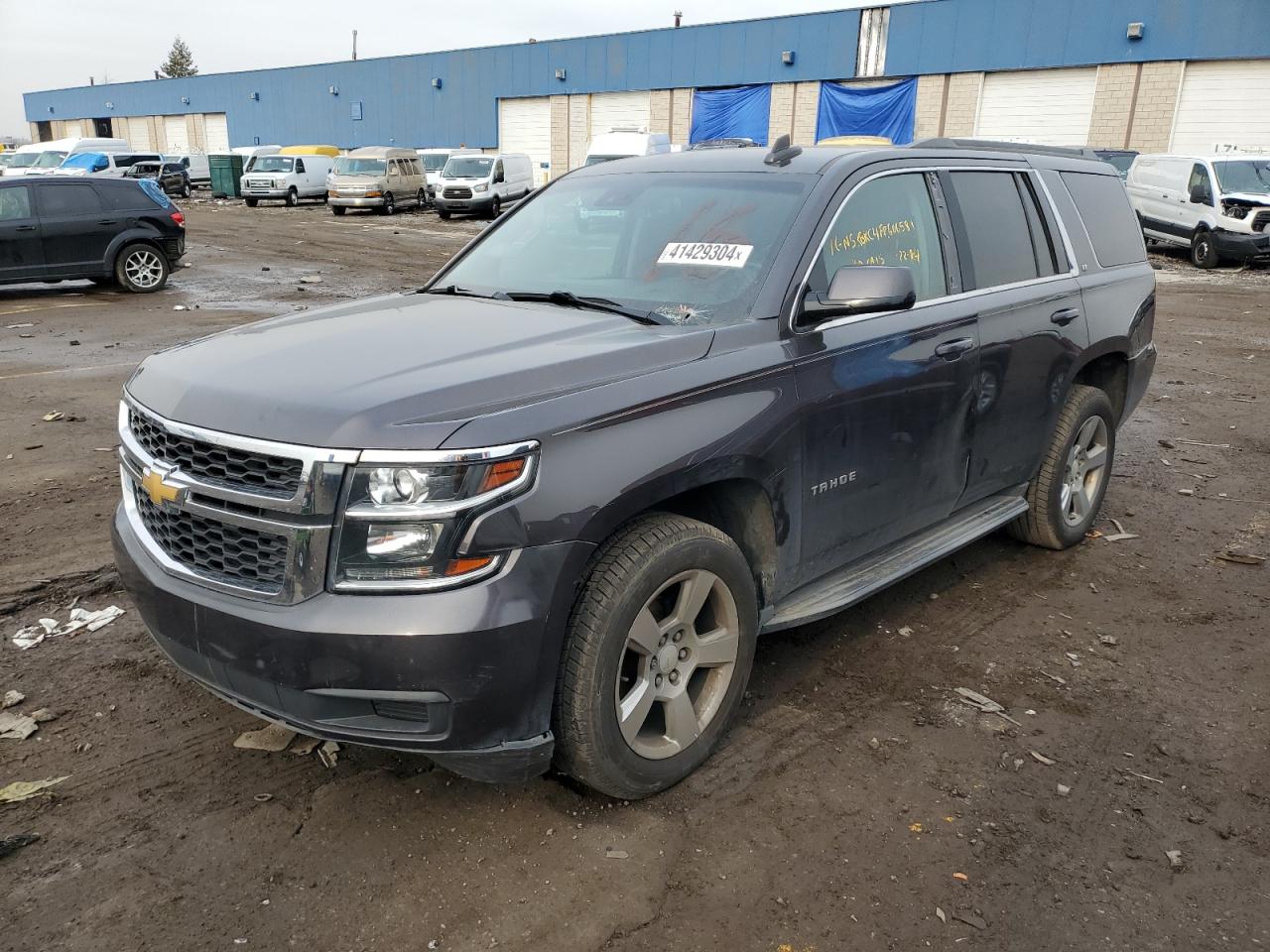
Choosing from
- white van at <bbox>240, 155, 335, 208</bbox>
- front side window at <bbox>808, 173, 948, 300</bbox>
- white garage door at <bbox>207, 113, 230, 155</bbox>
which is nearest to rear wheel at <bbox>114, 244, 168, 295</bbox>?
front side window at <bbox>808, 173, 948, 300</bbox>

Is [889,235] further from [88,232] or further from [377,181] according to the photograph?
[377,181]

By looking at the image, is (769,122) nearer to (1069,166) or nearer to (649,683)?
(1069,166)

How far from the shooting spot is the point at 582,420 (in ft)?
8.80

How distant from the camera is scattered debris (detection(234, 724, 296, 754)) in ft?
11.1

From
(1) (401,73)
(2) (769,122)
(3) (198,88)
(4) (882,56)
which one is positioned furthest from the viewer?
(3) (198,88)

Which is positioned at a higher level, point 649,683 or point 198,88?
point 198,88

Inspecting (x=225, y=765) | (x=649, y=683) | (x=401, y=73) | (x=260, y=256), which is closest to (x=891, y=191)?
(x=649, y=683)

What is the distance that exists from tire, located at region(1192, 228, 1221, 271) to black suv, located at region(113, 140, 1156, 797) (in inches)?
722

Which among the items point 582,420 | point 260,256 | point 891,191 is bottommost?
point 260,256

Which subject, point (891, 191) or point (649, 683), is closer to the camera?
point (649, 683)

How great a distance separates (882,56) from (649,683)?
35435mm

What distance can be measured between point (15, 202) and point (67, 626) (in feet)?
40.0

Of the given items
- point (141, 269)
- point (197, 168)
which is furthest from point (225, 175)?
point (141, 269)

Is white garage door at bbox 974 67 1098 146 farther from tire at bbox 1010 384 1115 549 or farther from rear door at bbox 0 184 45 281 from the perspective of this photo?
tire at bbox 1010 384 1115 549
